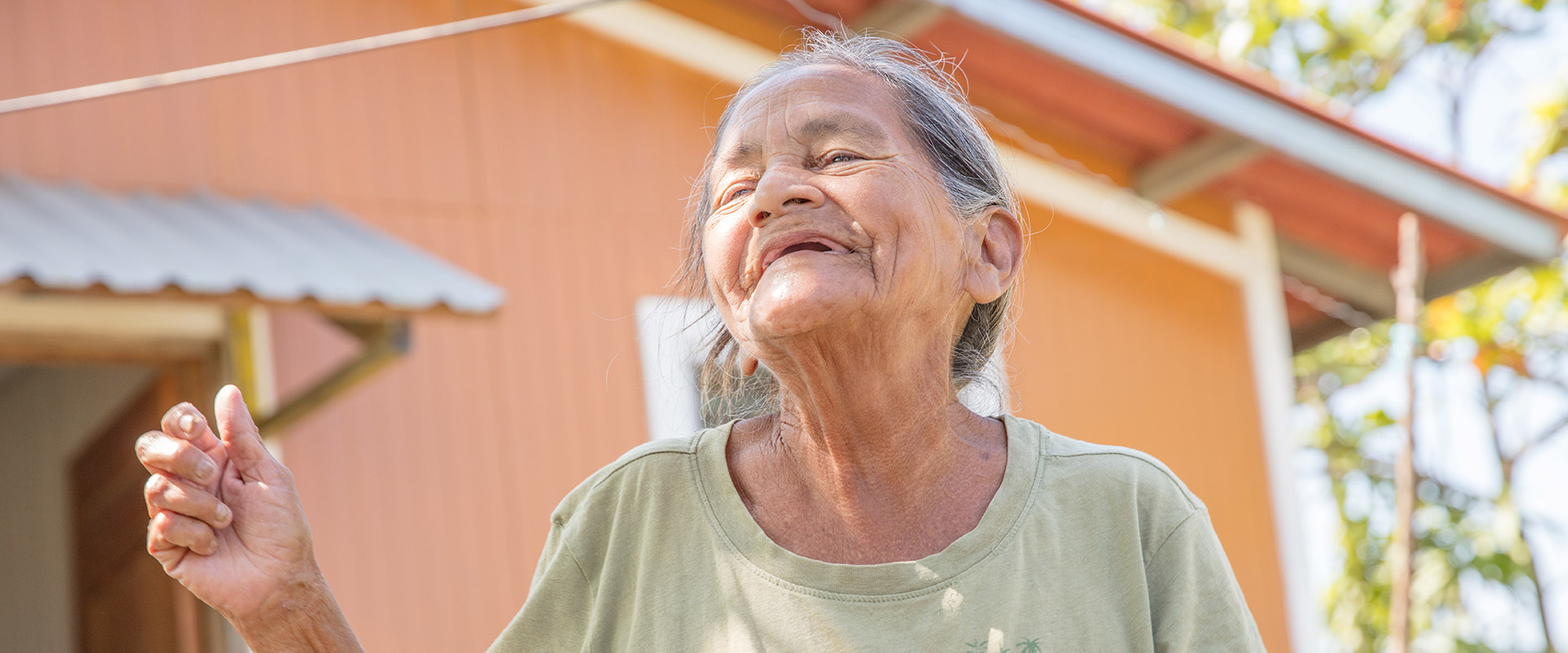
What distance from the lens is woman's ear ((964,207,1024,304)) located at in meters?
1.86

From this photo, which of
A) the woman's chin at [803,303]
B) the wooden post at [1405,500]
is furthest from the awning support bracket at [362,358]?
the wooden post at [1405,500]

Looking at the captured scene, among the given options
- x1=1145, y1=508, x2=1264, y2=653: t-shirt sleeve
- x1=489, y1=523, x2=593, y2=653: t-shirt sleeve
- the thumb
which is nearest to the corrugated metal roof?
the thumb

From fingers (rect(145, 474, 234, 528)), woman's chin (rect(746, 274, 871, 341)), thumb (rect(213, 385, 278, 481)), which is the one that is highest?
woman's chin (rect(746, 274, 871, 341))

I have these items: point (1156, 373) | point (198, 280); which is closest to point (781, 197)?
point (198, 280)

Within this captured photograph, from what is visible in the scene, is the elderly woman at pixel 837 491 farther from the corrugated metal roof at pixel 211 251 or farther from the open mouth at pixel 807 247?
the corrugated metal roof at pixel 211 251

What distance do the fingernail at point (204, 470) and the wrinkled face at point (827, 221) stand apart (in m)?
0.62

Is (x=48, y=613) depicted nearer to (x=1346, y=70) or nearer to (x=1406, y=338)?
(x=1406, y=338)

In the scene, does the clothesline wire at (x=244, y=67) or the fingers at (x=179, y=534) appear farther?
the clothesline wire at (x=244, y=67)

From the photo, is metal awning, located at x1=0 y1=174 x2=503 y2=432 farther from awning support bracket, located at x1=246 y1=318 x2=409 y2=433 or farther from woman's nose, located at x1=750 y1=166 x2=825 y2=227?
woman's nose, located at x1=750 y1=166 x2=825 y2=227

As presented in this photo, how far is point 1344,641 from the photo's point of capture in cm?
1084

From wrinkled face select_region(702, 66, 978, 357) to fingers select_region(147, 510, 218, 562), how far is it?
65cm

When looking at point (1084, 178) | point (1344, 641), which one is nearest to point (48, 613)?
point (1084, 178)

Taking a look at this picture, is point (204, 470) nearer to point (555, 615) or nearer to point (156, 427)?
point (555, 615)

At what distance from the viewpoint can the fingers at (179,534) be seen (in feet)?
5.05
